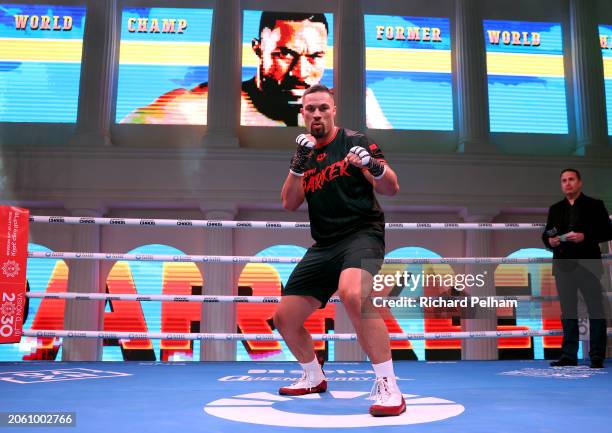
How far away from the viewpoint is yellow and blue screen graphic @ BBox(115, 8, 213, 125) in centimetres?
856

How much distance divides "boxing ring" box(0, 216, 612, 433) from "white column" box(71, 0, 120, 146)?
5.09m

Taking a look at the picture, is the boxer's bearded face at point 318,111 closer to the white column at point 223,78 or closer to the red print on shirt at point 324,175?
the red print on shirt at point 324,175

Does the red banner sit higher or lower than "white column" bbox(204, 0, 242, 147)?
lower

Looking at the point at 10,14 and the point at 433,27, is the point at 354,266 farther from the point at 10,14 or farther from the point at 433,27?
the point at 10,14

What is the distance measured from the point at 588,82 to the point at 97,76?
766 cm

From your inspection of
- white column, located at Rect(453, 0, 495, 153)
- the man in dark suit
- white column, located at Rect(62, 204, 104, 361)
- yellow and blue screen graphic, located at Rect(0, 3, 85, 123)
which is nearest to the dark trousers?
the man in dark suit

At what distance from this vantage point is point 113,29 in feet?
27.8

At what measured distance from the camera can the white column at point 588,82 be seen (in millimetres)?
8625

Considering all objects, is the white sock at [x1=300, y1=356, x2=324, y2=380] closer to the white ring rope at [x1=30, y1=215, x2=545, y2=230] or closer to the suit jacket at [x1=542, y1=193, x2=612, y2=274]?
the white ring rope at [x1=30, y1=215, x2=545, y2=230]

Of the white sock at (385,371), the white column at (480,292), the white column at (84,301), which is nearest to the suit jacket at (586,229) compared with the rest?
the white sock at (385,371)

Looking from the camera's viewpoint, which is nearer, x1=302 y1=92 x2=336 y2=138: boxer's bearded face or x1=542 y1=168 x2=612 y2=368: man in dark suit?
x1=302 y1=92 x2=336 y2=138: boxer's bearded face

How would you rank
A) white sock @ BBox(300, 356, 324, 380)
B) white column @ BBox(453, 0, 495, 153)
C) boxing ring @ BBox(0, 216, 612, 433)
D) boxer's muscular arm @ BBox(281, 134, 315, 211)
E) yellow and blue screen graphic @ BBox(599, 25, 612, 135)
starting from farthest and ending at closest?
yellow and blue screen graphic @ BBox(599, 25, 612, 135)
white column @ BBox(453, 0, 495, 153)
white sock @ BBox(300, 356, 324, 380)
boxer's muscular arm @ BBox(281, 134, 315, 211)
boxing ring @ BBox(0, 216, 612, 433)

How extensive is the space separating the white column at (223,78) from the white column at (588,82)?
216 inches

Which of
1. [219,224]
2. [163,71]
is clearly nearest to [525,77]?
[163,71]
